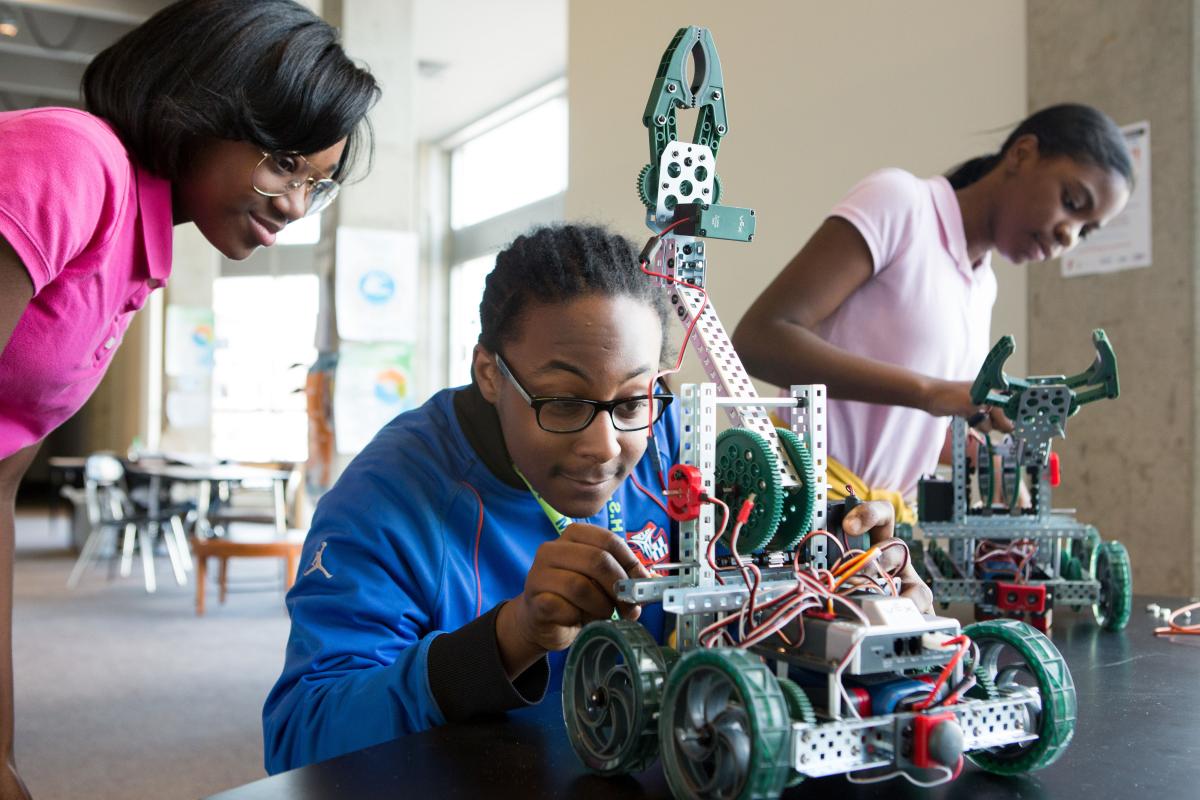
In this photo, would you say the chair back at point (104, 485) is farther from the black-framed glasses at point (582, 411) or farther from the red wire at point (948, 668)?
the red wire at point (948, 668)

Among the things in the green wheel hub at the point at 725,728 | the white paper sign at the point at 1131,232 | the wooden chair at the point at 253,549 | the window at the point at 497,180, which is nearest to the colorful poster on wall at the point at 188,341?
the window at the point at 497,180

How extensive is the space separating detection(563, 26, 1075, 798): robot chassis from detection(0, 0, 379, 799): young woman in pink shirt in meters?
0.66

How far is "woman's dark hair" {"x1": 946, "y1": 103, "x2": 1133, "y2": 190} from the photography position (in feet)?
5.84

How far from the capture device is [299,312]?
11961 millimetres

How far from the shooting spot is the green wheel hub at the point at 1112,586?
1.50 m

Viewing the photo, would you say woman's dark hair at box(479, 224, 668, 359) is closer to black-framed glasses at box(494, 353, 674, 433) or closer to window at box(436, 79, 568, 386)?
black-framed glasses at box(494, 353, 674, 433)

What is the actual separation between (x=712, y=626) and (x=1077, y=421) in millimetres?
2295

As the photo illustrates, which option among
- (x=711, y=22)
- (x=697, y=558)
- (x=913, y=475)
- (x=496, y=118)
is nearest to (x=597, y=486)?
(x=697, y=558)

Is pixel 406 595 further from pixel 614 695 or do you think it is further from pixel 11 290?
pixel 11 290

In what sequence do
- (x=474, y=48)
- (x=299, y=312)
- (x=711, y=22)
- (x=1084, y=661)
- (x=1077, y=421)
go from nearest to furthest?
(x=1084, y=661), (x=1077, y=421), (x=711, y=22), (x=474, y=48), (x=299, y=312)

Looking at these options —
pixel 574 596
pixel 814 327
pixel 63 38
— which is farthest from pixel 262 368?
pixel 574 596

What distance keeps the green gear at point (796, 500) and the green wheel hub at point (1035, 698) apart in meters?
0.15

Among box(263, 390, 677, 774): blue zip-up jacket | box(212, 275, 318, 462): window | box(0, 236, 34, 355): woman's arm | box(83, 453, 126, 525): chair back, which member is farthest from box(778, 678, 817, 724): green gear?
box(212, 275, 318, 462): window

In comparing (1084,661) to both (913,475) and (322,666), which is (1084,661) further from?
(322,666)
